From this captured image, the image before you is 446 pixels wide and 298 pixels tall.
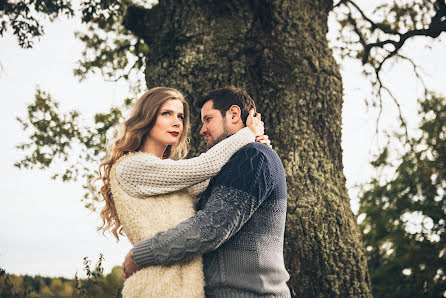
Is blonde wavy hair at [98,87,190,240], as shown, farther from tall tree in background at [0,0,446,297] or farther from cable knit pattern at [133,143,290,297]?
tall tree in background at [0,0,446,297]

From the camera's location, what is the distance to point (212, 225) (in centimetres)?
220

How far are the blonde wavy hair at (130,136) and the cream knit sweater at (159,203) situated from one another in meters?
0.21

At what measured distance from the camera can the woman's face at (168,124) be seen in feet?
9.86

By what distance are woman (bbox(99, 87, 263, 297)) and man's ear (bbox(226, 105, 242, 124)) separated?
11 centimetres

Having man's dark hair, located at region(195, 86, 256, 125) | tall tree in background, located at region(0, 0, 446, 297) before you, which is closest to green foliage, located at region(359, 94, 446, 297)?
tall tree in background, located at region(0, 0, 446, 297)

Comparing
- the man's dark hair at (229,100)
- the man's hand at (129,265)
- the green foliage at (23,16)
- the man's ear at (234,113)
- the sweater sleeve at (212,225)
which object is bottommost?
the man's hand at (129,265)

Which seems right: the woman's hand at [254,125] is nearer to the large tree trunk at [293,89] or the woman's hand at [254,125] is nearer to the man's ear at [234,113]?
the man's ear at [234,113]

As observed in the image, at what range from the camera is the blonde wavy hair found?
2.91 meters

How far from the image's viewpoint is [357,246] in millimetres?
4859

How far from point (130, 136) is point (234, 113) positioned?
79 cm

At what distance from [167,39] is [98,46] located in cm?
472

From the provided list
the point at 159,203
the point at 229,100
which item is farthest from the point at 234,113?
the point at 159,203

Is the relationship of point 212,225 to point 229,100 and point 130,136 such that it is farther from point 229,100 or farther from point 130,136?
point 229,100

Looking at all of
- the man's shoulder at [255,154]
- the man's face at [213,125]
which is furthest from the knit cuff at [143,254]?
the man's face at [213,125]
